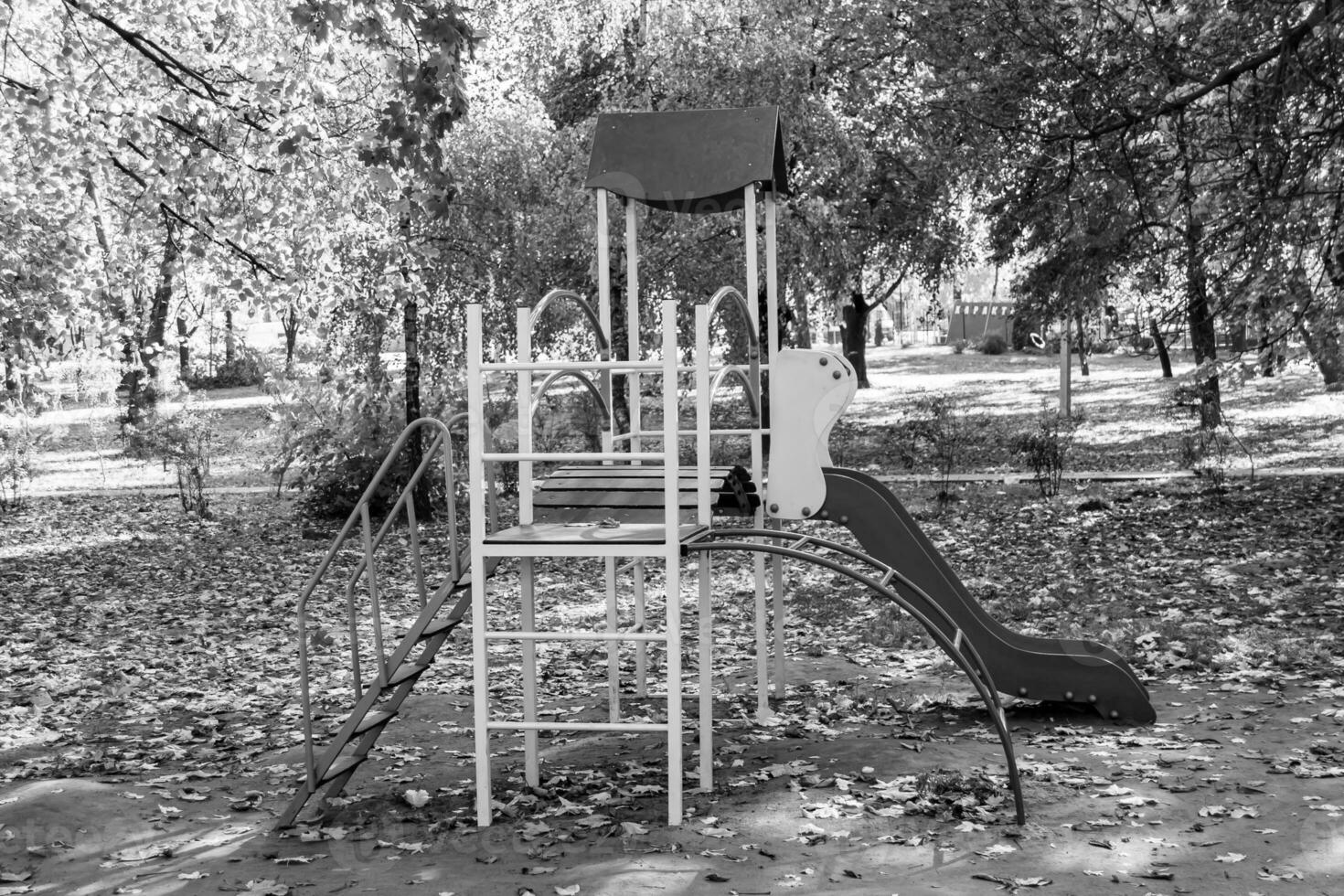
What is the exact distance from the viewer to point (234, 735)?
654 centimetres

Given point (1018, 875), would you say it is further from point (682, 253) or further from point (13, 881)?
point (682, 253)

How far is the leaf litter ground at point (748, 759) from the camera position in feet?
14.7

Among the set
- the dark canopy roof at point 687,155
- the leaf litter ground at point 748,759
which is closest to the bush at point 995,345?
the leaf litter ground at point 748,759

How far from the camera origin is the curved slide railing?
248 inches

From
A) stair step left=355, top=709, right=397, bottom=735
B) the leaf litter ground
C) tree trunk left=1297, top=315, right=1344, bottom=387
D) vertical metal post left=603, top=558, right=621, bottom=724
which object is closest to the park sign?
tree trunk left=1297, top=315, right=1344, bottom=387

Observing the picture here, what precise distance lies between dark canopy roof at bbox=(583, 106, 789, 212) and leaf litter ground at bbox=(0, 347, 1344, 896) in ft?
8.79

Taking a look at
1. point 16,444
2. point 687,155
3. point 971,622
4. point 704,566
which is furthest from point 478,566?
point 16,444

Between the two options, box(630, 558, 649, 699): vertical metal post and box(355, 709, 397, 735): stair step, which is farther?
box(630, 558, 649, 699): vertical metal post

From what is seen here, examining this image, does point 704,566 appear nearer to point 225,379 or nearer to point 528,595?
point 528,595

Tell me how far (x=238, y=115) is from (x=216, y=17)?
2.58m

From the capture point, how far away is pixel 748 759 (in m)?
5.89

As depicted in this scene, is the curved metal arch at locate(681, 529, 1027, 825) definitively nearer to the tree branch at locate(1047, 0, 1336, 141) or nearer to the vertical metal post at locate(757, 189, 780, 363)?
the vertical metal post at locate(757, 189, 780, 363)

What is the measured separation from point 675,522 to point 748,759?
4.84 ft

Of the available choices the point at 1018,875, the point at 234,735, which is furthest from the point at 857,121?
the point at 1018,875
